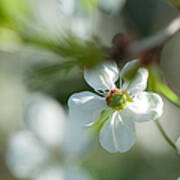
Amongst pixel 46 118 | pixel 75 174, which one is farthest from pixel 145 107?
pixel 46 118

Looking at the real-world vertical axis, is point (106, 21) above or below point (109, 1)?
below

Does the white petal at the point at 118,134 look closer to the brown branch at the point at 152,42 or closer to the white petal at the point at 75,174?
the brown branch at the point at 152,42

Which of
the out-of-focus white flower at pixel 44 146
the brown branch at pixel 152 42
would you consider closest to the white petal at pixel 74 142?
the out-of-focus white flower at pixel 44 146

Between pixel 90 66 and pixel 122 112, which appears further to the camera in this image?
pixel 122 112

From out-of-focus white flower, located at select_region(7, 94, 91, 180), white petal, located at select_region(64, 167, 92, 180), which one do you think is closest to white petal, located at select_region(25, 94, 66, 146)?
out-of-focus white flower, located at select_region(7, 94, 91, 180)

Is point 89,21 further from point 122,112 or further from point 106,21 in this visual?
point 106,21

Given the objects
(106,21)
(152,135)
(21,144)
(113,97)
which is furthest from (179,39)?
(113,97)
